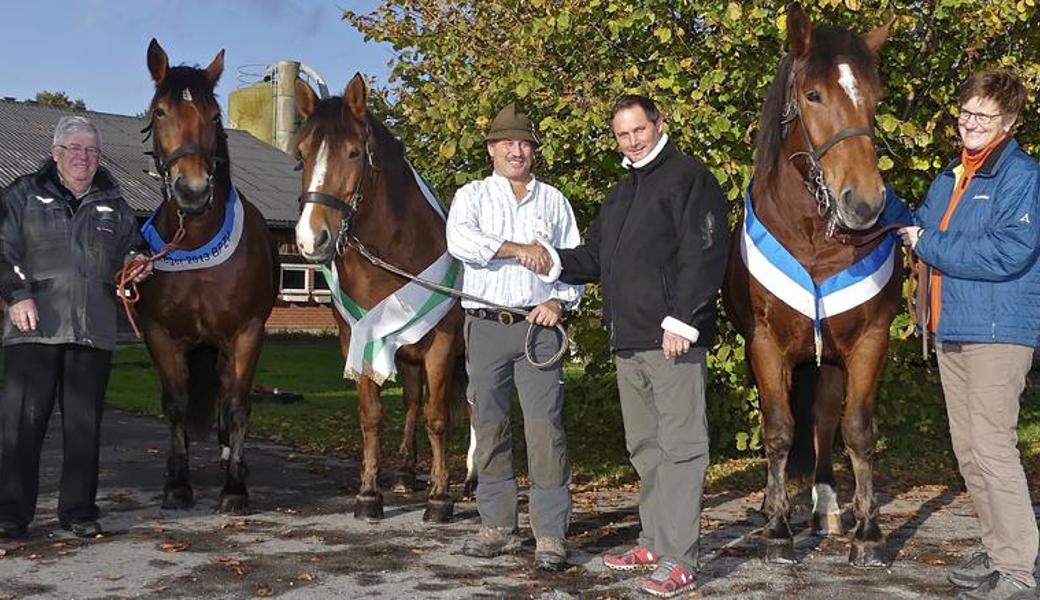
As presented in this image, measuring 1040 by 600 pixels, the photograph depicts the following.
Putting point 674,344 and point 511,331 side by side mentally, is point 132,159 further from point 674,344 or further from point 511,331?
point 674,344

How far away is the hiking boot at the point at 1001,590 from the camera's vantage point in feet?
14.4

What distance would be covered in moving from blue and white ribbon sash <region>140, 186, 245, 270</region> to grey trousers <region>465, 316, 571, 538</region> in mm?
1977

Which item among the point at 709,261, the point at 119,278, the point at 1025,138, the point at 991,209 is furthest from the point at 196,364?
the point at 1025,138

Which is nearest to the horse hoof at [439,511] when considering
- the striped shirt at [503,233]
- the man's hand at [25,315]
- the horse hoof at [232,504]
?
the horse hoof at [232,504]

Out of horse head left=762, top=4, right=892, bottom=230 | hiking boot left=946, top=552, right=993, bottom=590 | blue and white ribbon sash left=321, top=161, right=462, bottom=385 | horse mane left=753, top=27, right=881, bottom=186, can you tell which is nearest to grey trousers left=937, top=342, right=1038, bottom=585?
hiking boot left=946, top=552, right=993, bottom=590

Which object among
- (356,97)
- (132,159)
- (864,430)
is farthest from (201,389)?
(132,159)

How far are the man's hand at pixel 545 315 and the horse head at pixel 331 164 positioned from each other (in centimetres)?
122

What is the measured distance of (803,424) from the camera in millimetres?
6219

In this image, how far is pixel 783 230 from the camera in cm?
521

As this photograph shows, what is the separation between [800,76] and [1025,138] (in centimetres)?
414

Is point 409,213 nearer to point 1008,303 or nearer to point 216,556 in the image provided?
point 216,556

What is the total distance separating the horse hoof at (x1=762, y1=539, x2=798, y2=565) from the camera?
203 inches

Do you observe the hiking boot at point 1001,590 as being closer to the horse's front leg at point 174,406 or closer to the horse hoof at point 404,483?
the horse hoof at point 404,483

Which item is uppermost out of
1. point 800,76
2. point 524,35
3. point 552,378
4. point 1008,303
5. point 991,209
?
point 524,35
